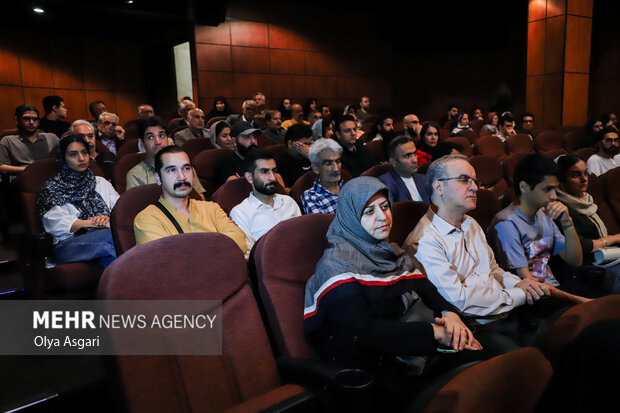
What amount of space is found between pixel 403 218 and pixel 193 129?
12.3ft

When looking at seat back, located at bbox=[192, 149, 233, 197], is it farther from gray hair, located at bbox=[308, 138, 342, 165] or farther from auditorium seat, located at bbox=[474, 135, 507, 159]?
auditorium seat, located at bbox=[474, 135, 507, 159]

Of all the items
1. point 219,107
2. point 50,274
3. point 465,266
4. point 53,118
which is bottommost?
point 50,274

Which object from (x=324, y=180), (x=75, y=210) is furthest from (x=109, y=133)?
(x=324, y=180)

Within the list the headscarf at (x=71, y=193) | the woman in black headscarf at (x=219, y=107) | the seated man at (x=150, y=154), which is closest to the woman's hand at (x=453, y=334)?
the seated man at (x=150, y=154)

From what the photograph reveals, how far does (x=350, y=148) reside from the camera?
12.9 ft

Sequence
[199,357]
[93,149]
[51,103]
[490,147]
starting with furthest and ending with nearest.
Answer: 1. [490,147]
2. [51,103]
3. [93,149]
4. [199,357]

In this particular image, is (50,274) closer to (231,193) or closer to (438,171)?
(231,193)

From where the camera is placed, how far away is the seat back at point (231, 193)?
105 inches

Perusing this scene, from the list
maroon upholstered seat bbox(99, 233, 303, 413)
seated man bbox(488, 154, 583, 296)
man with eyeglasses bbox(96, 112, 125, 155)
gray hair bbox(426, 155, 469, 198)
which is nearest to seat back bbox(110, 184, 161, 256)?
maroon upholstered seat bbox(99, 233, 303, 413)

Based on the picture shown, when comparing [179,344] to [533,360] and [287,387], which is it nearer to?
[287,387]

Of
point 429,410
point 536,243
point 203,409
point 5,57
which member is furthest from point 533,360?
point 5,57

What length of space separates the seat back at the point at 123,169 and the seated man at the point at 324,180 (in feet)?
4.40

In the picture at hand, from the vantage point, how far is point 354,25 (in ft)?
31.6

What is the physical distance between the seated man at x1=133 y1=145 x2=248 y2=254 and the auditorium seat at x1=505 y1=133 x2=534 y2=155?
4486 millimetres
